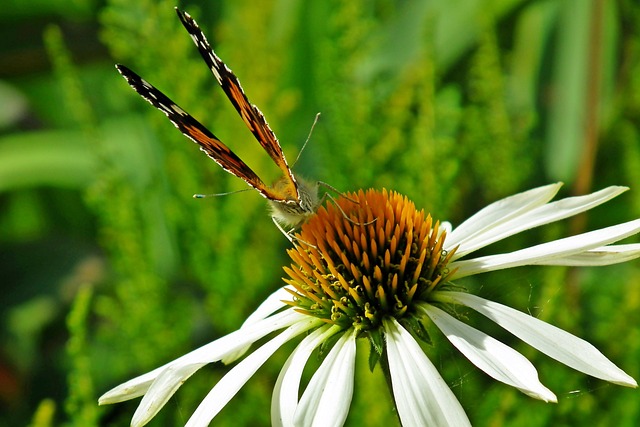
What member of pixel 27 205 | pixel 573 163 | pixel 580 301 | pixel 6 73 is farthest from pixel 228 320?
pixel 6 73

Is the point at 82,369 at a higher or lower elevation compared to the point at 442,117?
lower

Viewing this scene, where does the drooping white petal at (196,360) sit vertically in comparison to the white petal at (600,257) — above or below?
above

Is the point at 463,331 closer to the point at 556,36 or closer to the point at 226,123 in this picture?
the point at 226,123

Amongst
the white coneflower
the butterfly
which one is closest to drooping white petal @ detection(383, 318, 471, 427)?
the white coneflower

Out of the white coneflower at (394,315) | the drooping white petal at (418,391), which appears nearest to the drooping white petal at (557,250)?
the white coneflower at (394,315)

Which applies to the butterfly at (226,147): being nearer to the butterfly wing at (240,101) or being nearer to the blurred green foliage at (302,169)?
the butterfly wing at (240,101)

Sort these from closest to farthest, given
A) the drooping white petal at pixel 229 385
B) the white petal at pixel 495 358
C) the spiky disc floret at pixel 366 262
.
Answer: the white petal at pixel 495 358
the drooping white petal at pixel 229 385
the spiky disc floret at pixel 366 262

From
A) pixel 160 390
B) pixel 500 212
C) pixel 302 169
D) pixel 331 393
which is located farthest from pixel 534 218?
pixel 302 169
